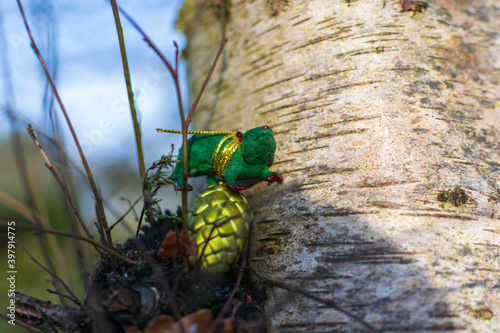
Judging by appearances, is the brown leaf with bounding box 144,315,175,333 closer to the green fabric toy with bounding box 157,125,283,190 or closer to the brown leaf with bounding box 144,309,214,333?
the brown leaf with bounding box 144,309,214,333

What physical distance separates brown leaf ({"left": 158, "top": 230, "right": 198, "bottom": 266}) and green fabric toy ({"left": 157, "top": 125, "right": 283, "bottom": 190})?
12.2 inches

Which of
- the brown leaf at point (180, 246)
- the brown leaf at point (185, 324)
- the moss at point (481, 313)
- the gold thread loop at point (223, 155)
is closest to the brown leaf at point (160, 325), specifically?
the brown leaf at point (185, 324)

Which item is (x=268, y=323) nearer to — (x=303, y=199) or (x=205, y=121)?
(x=303, y=199)

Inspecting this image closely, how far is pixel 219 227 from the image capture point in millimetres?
1188

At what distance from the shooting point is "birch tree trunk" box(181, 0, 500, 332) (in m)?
1.09

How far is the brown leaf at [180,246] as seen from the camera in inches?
42.8

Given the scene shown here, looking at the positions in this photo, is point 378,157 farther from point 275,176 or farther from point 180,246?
point 180,246

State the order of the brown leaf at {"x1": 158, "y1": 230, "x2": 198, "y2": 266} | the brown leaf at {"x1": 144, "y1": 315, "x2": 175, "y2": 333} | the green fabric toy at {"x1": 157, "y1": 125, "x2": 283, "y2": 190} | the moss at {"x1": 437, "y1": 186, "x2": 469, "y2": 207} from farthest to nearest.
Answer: the green fabric toy at {"x1": 157, "y1": 125, "x2": 283, "y2": 190} < the moss at {"x1": 437, "y1": 186, "x2": 469, "y2": 207} < the brown leaf at {"x1": 158, "y1": 230, "x2": 198, "y2": 266} < the brown leaf at {"x1": 144, "y1": 315, "x2": 175, "y2": 333}

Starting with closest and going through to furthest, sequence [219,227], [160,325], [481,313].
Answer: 1. [160,325]
2. [481,313]
3. [219,227]

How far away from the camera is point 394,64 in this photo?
1.43m

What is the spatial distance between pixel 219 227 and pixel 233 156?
0.35 metres

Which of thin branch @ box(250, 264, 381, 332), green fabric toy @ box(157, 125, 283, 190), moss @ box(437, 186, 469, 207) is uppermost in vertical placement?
green fabric toy @ box(157, 125, 283, 190)

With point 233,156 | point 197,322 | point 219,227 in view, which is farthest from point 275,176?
point 197,322

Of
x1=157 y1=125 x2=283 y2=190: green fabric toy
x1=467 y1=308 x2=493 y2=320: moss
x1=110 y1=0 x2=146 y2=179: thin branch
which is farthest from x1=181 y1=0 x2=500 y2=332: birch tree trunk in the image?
x1=110 y1=0 x2=146 y2=179: thin branch
